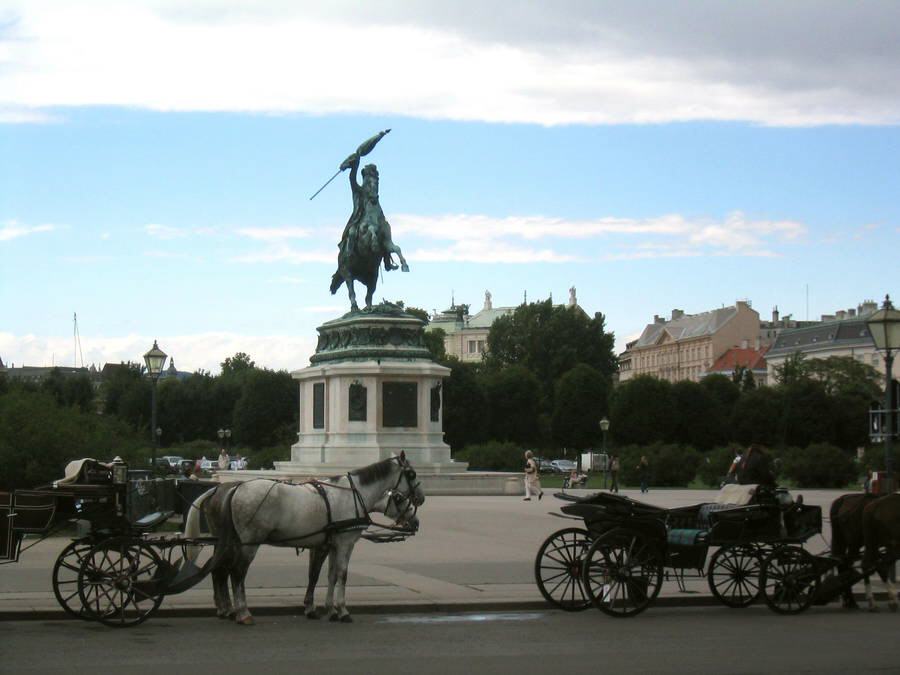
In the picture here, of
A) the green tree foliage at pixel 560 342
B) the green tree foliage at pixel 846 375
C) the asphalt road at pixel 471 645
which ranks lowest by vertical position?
the asphalt road at pixel 471 645

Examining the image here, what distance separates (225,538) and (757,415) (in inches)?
3280

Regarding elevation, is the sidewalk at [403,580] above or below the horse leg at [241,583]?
below

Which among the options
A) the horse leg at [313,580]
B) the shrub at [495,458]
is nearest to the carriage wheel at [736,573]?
the horse leg at [313,580]

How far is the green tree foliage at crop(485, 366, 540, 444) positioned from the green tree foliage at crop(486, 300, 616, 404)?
2873 centimetres

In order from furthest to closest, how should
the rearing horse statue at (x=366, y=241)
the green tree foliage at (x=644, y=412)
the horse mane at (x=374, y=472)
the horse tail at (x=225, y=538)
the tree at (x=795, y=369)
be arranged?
the tree at (x=795, y=369), the green tree foliage at (x=644, y=412), the rearing horse statue at (x=366, y=241), the horse mane at (x=374, y=472), the horse tail at (x=225, y=538)

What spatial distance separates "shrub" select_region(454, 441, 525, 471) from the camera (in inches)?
2721

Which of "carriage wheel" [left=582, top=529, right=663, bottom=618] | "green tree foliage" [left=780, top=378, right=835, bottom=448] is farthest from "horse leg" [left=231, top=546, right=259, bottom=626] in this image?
"green tree foliage" [left=780, top=378, right=835, bottom=448]

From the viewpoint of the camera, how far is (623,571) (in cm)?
1552

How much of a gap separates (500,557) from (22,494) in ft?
33.1

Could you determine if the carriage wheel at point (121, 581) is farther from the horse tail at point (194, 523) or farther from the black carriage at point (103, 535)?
the horse tail at point (194, 523)

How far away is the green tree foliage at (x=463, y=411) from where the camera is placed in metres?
98.5

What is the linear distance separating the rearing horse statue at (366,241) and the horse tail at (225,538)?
3616 centimetres

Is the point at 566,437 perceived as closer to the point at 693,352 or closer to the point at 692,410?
the point at 692,410

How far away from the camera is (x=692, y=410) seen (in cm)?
10131
